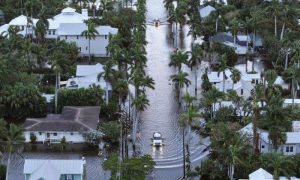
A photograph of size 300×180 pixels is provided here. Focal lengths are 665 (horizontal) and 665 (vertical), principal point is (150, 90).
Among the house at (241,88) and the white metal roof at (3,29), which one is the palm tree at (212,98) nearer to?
the house at (241,88)

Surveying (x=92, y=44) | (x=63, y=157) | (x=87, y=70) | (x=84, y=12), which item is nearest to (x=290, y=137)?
(x=63, y=157)

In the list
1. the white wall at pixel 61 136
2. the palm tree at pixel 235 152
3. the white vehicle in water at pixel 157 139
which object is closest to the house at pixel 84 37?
the white vehicle in water at pixel 157 139

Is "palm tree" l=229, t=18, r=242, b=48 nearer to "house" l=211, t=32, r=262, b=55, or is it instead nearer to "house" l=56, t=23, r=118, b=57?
"house" l=211, t=32, r=262, b=55

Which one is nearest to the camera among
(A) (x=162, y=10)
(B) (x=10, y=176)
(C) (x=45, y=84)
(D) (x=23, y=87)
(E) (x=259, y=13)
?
(B) (x=10, y=176)

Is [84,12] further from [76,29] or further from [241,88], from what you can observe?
[241,88]

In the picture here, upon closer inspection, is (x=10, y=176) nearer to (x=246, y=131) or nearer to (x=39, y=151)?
(x=39, y=151)

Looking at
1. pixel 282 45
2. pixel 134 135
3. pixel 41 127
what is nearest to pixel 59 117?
pixel 41 127

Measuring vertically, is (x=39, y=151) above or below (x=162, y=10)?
below
